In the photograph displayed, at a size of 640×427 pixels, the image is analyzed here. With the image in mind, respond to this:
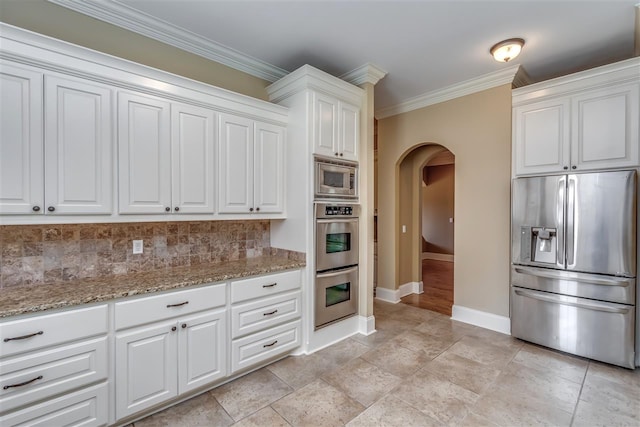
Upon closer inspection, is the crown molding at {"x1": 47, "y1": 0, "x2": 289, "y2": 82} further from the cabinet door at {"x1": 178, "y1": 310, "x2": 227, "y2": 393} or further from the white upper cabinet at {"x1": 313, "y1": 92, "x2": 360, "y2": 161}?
the cabinet door at {"x1": 178, "y1": 310, "x2": 227, "y2": 393}

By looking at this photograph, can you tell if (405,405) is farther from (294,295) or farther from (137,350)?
(137,350)

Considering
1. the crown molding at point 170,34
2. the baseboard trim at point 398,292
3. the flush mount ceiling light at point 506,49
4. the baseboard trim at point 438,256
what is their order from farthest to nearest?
the baseboard trim at point 438,256, the baseboard trim at point 398,292, the flush mount ceiling light at point 506,49, the crown molding at point 170,34

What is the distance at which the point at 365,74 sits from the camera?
127 inches

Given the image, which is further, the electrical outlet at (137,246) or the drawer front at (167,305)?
the electrical outlet at (137,246)

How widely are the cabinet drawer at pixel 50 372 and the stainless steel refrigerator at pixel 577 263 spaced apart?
3.69m

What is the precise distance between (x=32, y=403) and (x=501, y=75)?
4778 mm

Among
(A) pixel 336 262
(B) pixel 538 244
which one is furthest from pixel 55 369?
(B) pixel 538 244

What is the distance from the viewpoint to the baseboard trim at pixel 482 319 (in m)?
3.36

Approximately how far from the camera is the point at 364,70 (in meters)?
3.20

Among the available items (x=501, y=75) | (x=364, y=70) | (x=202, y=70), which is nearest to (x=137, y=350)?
(x=202, y=70)

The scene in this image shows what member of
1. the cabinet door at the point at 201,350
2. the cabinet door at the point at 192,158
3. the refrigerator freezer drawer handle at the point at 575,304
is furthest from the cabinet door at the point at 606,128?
the cabinet door at the point at 201,350

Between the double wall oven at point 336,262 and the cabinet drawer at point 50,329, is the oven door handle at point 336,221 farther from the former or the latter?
the cabinet drawer at point 50,329

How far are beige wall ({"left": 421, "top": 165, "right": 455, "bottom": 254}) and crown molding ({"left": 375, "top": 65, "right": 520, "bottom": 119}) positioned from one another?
4658 millimetres

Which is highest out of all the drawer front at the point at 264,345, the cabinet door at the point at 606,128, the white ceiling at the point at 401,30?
the white ceiling at the point at 401,30
